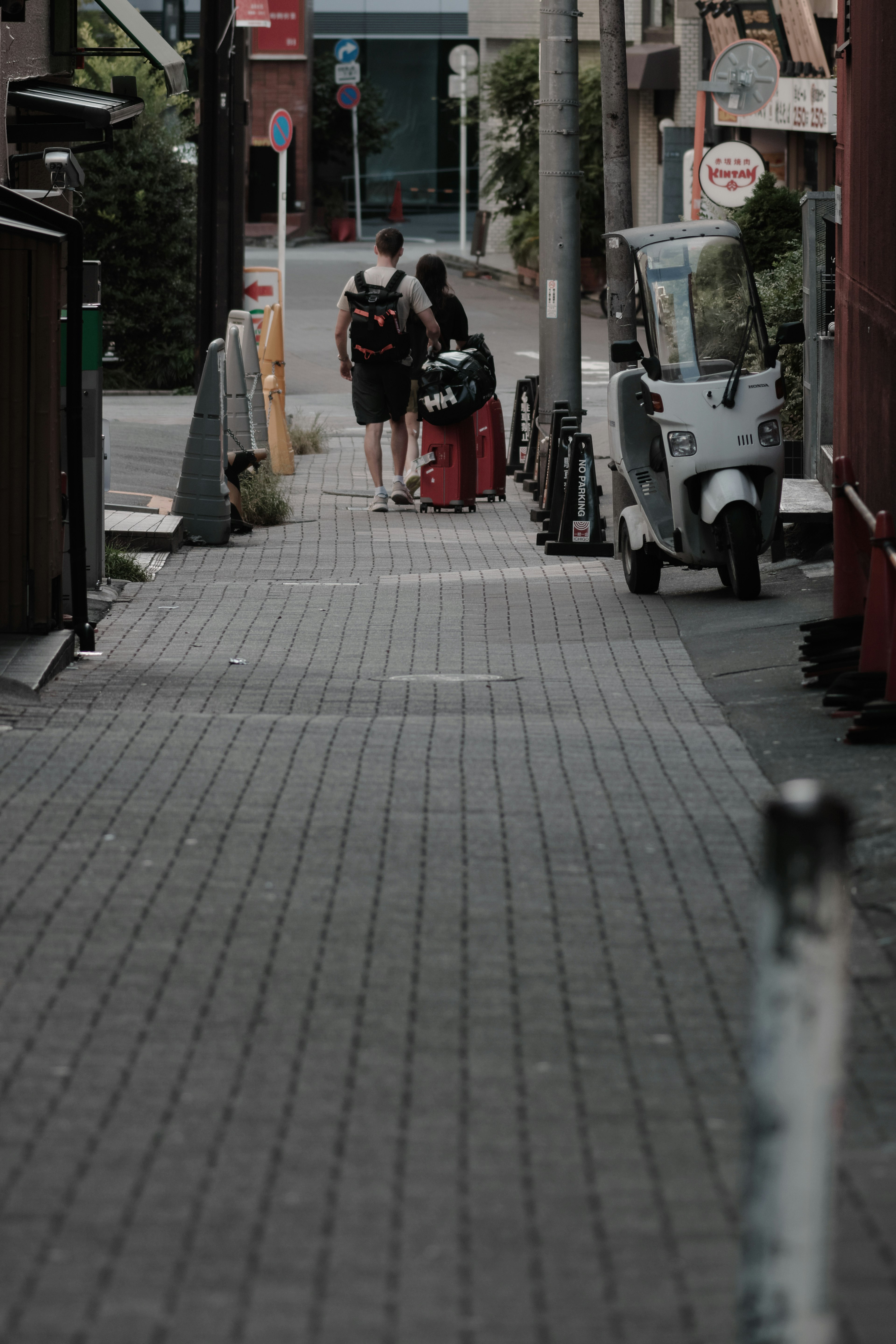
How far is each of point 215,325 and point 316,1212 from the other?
61.7 ft

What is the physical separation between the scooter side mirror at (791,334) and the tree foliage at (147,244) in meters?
16.5

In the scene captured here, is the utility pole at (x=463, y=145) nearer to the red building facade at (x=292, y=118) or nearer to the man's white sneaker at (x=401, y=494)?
the red building facade at (x=292, y=118)

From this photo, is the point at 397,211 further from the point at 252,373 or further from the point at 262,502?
the point at 262,502

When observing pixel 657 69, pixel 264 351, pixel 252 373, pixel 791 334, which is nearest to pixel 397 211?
pixel 657 69

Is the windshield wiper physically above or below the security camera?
below

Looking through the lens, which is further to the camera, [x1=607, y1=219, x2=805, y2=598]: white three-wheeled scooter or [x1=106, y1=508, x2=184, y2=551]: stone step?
[x1=106, y1=508, x2=184, y2=551]: stone step

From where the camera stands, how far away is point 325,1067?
423 centimetres

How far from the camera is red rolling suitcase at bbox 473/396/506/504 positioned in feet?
52.7

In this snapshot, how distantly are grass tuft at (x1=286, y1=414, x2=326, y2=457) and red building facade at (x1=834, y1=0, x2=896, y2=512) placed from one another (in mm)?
8103

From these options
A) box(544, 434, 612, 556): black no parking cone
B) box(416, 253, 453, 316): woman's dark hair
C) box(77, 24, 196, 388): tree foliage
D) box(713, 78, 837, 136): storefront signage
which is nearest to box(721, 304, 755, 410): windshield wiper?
box(544, 434, 612, 556): black no parking cone

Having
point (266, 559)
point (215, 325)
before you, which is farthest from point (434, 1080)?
point (215, 325)

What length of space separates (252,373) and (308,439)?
407cm

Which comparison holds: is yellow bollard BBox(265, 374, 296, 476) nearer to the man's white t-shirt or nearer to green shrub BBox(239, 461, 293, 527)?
green shrub BBox(239, 461, 293, 527)

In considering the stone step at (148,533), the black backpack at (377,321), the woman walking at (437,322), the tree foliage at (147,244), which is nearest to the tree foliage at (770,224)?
the woman walking at (437,322)
